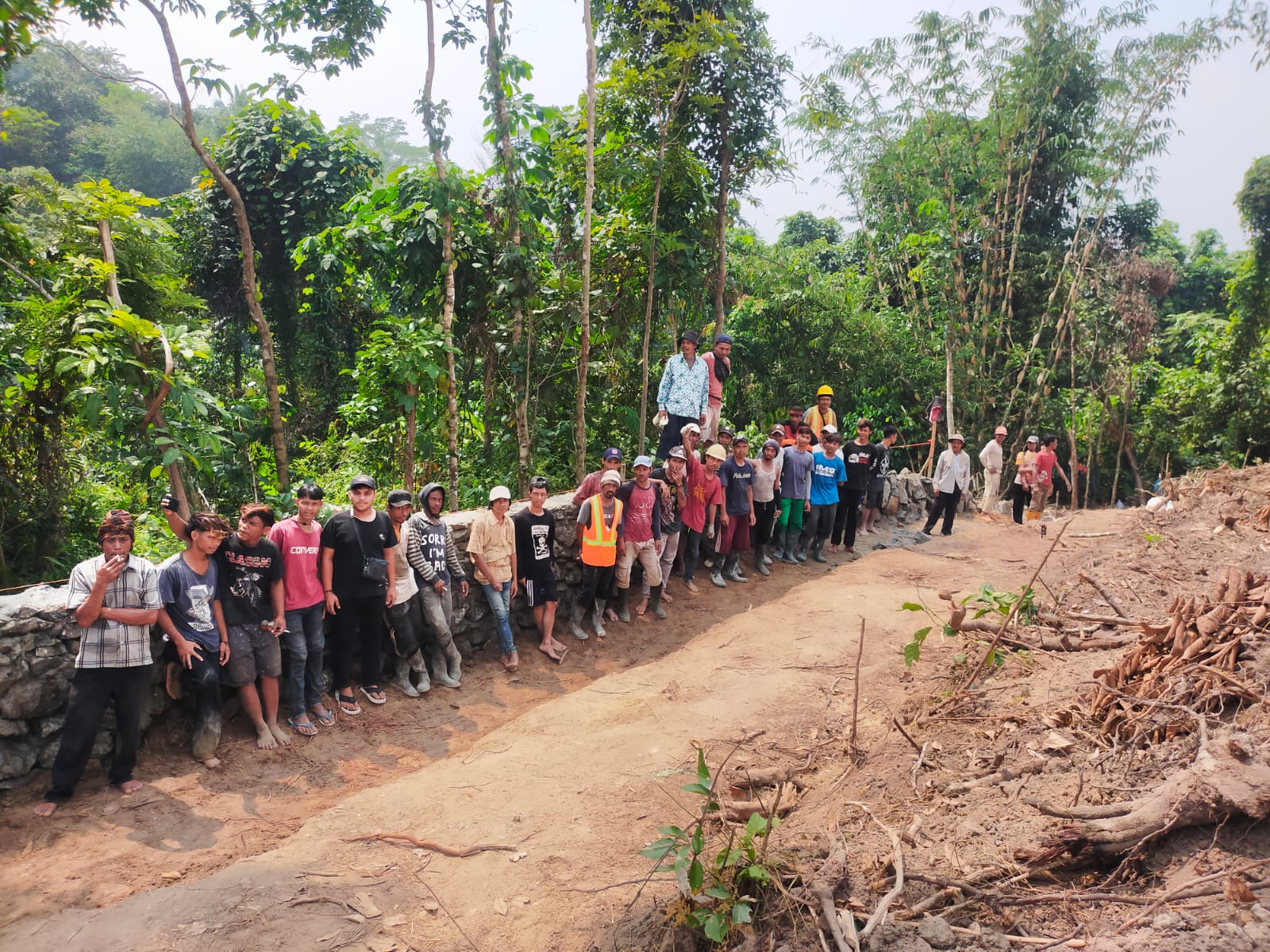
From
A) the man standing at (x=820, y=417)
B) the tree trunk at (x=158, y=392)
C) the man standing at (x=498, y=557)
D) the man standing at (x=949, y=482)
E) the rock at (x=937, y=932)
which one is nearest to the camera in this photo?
the rock at (x=937, y=932)

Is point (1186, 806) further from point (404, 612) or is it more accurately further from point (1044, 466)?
point (1044, 466)

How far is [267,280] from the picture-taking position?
13.2m

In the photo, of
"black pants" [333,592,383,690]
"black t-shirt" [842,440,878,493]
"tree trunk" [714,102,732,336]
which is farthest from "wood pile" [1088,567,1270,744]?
"tree trunk" [714,102,732,336]

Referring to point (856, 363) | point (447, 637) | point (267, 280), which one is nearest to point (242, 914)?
point (447, 637)

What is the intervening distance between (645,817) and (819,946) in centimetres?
165

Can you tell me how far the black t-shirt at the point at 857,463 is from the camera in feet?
31.4

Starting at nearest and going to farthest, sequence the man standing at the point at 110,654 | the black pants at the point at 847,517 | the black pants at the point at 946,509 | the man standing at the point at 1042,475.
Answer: the man standing at the point at 110,654, the black pants at the point at 847,517, the black pants at the point at 946,509, the man standing at the point at 1042,475

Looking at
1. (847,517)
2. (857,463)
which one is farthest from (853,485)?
(847,517)

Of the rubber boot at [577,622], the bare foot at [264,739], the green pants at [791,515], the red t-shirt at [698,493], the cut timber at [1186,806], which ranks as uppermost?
the red t-shirt at [698,493]

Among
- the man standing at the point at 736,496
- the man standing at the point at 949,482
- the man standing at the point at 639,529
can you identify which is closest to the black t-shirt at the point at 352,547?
the man standing at the point at 639,529

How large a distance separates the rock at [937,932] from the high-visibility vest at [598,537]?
462 centimetres

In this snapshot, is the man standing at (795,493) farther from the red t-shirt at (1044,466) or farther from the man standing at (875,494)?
the red t-shirt at (1044,466)

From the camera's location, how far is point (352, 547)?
17.9 ft

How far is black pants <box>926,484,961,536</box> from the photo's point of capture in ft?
34.8
